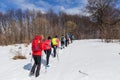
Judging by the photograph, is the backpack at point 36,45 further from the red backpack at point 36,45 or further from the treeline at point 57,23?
the treeline at point 57,23

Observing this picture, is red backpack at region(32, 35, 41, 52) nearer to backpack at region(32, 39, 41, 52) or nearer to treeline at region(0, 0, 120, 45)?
backpack at region(32, 39, 41, 52)

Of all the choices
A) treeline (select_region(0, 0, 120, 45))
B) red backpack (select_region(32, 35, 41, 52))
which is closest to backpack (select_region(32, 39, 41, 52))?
red backpack (select_region(32, 35, 41, 52))

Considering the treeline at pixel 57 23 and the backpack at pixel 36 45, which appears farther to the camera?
the treeline at pixel 57 23

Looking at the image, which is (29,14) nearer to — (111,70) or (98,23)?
(98,23)

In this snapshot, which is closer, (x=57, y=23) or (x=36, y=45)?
(x=36, y=45)

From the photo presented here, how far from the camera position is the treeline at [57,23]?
175 feet

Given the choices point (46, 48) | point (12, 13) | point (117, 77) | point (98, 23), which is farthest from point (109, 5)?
point (117, 77)

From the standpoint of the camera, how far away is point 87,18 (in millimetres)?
55969

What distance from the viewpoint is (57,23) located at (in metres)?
81.1

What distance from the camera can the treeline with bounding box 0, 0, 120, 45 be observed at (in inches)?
2105

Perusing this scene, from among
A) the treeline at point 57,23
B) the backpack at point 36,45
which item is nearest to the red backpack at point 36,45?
the backpack at point 36,45

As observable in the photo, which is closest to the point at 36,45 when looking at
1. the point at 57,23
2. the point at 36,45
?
the point at 36,45

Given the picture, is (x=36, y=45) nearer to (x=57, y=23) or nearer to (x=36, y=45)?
(x=36, y=45)

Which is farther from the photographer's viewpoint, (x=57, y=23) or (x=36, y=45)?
(x=57, y=23)
